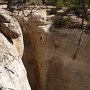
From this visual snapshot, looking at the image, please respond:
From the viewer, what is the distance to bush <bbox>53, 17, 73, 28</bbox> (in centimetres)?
1734

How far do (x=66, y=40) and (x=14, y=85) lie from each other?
18.8ft

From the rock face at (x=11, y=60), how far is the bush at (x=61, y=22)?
8.02ft

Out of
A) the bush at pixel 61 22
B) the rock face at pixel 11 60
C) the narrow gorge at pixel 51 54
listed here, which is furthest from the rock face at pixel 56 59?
the rock face at pixel 11 60

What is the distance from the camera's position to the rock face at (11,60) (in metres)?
11.7

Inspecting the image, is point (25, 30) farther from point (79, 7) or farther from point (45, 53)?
point (79, 7)

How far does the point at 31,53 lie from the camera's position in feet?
57.6

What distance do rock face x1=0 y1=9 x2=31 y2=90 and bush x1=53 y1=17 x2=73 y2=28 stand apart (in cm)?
244

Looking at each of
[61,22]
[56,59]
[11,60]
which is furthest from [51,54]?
[11,60]

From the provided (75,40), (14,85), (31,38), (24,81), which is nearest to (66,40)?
(75,40)

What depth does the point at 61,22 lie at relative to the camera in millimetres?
17406

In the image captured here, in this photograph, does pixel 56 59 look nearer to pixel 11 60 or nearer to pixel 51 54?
pixel 51 54

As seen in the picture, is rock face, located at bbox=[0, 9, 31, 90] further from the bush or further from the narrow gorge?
the bush

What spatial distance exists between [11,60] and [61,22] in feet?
17.2

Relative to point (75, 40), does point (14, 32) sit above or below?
above
